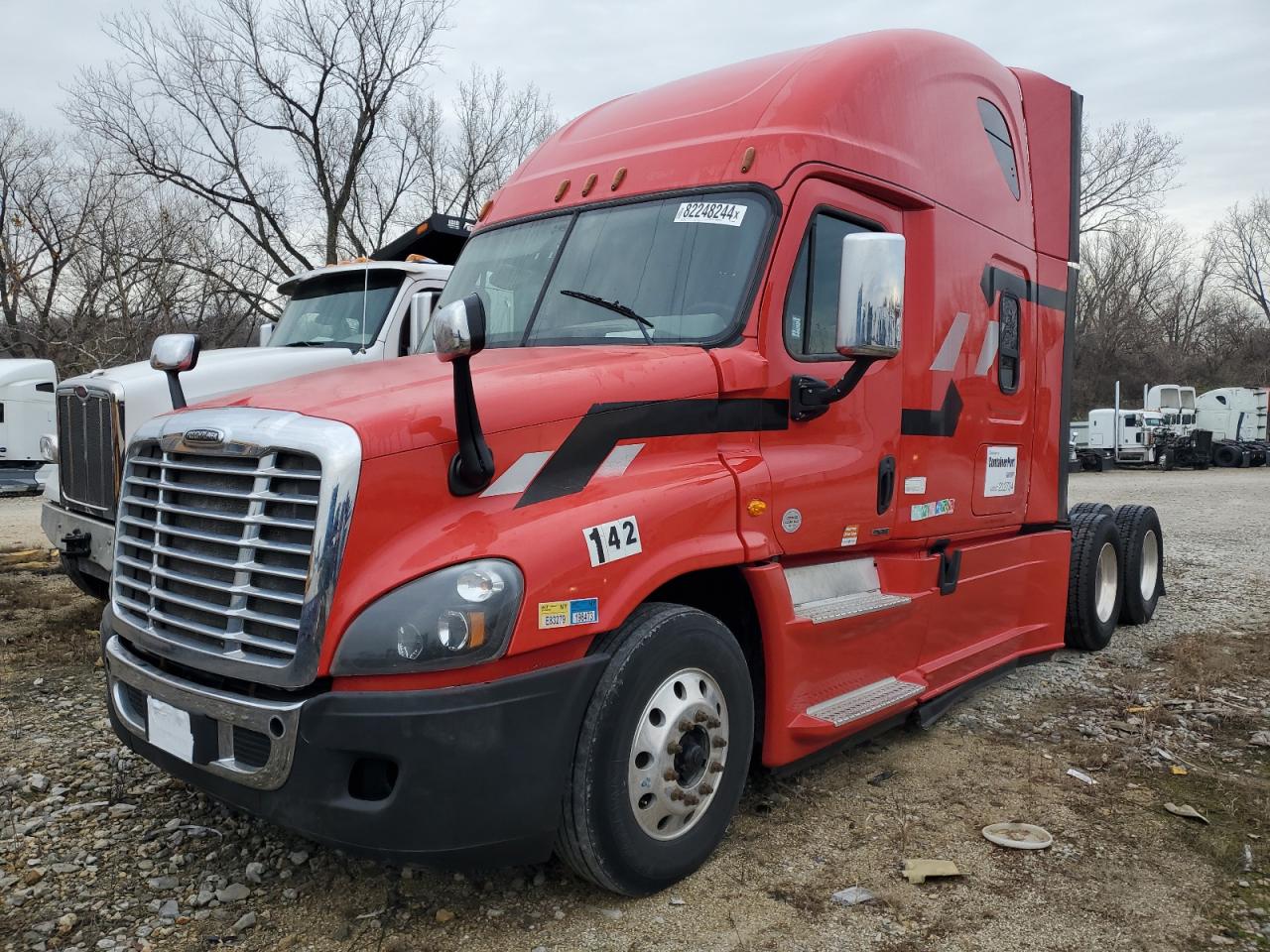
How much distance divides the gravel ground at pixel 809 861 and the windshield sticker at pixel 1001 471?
4.14 ft

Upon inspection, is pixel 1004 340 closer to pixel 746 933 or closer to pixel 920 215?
pixel 920 215

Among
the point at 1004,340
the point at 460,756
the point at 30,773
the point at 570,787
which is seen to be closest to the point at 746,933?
the point at 570,787

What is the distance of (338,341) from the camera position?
7.45 metres

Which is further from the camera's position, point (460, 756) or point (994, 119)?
point (994, 119)

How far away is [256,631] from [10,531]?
35.9 feet

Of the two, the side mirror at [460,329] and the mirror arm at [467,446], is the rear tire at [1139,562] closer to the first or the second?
the mirror arm at [467,446]

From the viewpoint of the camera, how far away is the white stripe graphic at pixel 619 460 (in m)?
3.24

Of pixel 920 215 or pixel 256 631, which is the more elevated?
pixel 920 215

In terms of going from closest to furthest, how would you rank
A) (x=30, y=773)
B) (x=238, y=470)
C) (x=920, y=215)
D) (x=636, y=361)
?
1. (x=238, y=470)
2. (x=636, y=361)
3. (x=30, y=773)
4. (x=920, y=215)

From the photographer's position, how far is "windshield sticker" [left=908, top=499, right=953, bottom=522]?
4.63m

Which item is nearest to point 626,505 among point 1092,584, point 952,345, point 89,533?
point 952,345

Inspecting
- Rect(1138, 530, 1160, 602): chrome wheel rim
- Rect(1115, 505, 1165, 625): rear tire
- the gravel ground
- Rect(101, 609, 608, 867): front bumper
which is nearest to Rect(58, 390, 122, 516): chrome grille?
the gravel ground

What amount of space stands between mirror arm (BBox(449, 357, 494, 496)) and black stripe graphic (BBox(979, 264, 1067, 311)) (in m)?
3.30

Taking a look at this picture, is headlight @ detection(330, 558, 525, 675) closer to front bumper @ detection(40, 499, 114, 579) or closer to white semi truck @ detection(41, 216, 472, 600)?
white semi truck @ detection(41, 216, 472, 600)
